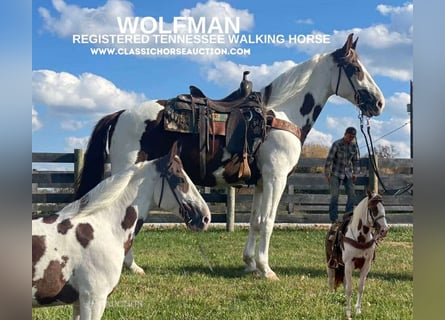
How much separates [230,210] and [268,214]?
22 cm

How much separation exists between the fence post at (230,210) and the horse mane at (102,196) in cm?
58

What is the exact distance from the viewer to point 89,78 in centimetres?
233

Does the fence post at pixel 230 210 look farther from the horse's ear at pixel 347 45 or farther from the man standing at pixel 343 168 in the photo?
the horse's ear at pixel 347 45

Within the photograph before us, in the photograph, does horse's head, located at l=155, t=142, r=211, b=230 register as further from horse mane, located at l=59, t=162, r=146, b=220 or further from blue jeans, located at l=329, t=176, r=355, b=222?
blue jeans, located at l=329, t=176, r=355, b=222

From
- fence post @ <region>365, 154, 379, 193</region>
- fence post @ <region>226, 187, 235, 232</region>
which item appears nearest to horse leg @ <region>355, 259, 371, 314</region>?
fence post @ <region>365, 154, 379, 193</region>

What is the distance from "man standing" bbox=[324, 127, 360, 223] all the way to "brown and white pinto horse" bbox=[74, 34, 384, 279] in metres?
0.19

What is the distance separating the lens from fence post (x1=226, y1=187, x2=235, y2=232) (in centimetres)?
246

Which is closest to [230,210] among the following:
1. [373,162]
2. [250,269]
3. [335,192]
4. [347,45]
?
[250,269]

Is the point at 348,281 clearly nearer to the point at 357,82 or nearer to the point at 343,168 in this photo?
the point at 343,168

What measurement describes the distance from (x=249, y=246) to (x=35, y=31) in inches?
63.2

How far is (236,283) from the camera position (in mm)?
2484

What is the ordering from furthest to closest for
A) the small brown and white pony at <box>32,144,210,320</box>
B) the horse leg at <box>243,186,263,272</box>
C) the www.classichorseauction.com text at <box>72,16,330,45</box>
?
the horse leg at <box>243,186,263,272</box> → the www.classichorseauction.com text at <box>72,16,330,45</box> → the small brown and white pony at <box>32,144,210,320</box>

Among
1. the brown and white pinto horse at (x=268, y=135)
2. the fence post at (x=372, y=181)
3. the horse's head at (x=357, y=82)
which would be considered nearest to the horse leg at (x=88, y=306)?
the brown and white pinto horse at (x=268, y=135)
